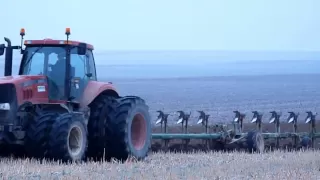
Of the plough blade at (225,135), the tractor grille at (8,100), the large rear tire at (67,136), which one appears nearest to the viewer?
the large rear tire at (67,136)

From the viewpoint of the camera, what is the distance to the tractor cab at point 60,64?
39.2 feet

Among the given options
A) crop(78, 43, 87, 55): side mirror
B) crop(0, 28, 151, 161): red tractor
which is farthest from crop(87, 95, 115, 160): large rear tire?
crop(78, 43, 87, 55): side mirror

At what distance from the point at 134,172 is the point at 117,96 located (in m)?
3.34

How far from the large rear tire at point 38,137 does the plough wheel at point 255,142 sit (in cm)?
666

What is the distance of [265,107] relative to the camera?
101ft

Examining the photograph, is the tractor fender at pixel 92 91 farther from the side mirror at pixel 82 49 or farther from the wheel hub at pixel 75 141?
the wheel hub at pixel 75 141

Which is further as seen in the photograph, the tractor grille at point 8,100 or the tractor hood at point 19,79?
the tractor hood at point 19,79

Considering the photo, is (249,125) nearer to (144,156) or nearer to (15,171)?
(144,156)

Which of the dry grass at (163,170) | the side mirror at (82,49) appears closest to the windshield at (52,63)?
the side mirror at (82,49)

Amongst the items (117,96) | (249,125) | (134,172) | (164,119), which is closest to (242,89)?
(249,125)

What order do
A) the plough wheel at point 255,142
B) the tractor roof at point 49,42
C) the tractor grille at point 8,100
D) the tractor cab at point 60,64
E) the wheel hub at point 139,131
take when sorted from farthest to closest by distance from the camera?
the plough wheel at point 255,142 → the wheel hub at point 139,131 → the tractor roof at point 49,42 → the tractor cab at point 60,64 → the tractor grille at point 8,100

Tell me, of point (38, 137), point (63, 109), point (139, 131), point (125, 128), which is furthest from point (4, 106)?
point (139, 131)

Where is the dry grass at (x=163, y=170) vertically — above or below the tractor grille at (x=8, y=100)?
below

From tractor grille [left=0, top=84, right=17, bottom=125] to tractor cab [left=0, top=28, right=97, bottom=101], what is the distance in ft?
2.37
